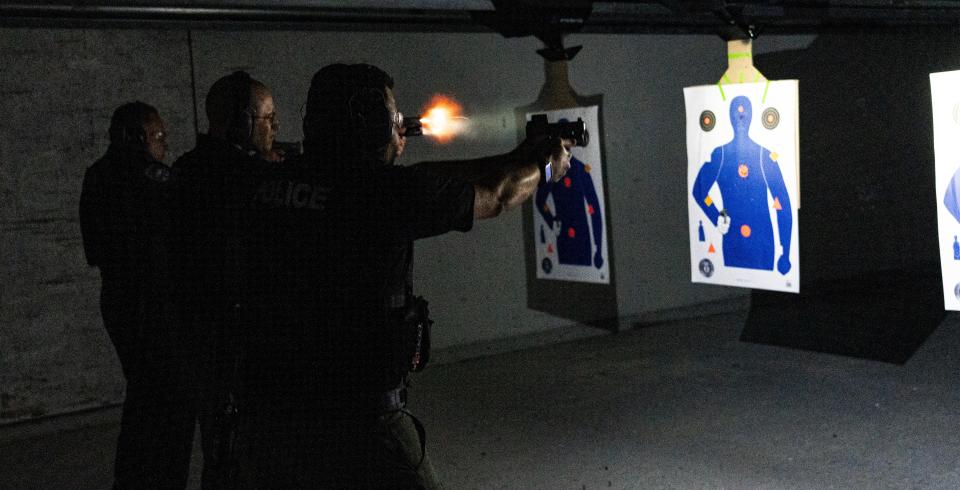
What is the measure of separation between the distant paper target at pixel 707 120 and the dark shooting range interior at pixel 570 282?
469mm

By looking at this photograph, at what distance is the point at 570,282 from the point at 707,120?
6.68 feet

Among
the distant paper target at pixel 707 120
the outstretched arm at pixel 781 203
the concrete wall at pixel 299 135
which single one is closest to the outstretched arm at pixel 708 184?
the distant paper target at pixel 707 120

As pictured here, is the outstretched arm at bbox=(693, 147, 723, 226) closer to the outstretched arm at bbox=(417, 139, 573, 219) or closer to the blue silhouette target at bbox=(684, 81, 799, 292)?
the blue silhouette target at bbox=(684, 81, 799, 292)

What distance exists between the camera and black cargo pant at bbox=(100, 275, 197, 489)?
3.58m

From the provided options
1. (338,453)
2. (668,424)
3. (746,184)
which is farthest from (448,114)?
(338,453)

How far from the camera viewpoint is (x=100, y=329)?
19.5 ft

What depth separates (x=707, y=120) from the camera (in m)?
6.18

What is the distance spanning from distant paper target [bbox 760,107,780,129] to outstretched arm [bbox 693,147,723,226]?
1.42ft

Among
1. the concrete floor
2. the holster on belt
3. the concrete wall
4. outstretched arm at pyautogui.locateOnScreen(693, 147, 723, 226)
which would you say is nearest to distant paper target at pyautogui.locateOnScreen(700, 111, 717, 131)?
outstretched arm at pyautogui.locateOnScreen(693, 147, 723, 226)

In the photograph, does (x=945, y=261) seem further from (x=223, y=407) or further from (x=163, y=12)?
(x=163, y=12)

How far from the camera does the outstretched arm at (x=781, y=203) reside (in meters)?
5.87

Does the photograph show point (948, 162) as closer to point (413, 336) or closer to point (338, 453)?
point (413, 336)

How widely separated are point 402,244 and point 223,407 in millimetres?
682

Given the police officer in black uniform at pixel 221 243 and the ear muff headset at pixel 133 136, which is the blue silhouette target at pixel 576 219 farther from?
the police officer in black uniform at pixel 221 243
